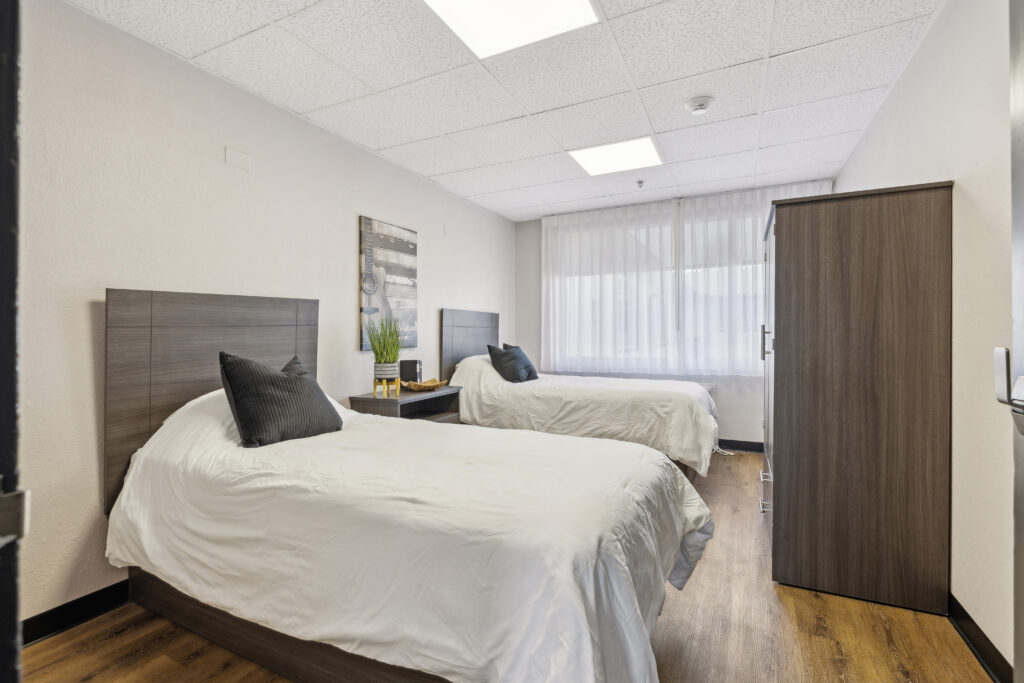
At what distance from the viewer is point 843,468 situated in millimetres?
2143

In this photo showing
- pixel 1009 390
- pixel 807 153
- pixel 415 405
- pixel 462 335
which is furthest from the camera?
pixel 462 335

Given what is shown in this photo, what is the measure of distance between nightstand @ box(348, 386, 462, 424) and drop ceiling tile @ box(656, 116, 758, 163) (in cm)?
245

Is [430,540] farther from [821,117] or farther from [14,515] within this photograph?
[821,117]

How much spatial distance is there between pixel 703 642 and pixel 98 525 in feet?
8.17

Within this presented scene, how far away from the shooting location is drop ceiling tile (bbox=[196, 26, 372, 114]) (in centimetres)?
225

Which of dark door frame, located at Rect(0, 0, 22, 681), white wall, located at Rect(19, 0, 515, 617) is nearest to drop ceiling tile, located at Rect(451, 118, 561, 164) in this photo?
white wall, located at Rect(19, 0, 515, 617)

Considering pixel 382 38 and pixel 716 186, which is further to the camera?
pixel 716 186

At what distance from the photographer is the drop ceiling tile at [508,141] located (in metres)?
3.20

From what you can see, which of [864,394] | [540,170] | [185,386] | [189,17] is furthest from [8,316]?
[540,170]

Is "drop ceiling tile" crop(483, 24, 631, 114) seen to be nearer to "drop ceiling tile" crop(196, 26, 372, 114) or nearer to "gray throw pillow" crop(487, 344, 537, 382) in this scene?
"drop ceiling tile" crop(196, 26, 372, 114)

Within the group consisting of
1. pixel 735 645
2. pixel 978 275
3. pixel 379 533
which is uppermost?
pixel 978 275

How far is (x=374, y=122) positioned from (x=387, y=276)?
1078 millimetres

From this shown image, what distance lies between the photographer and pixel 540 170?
400 centimetres

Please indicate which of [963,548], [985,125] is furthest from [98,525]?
[985,125]
